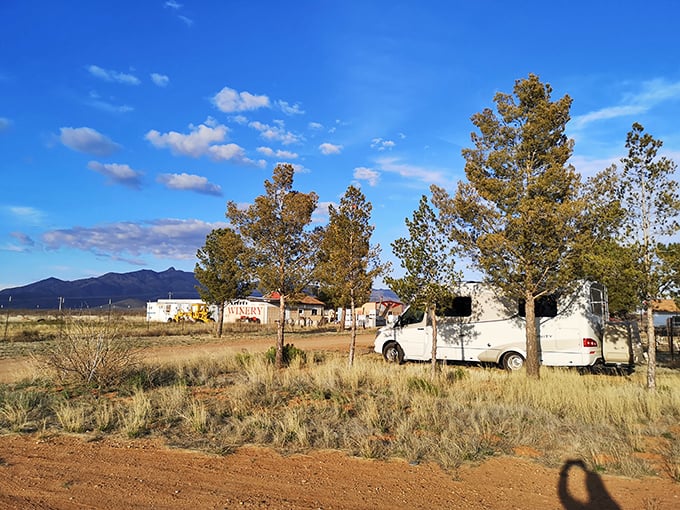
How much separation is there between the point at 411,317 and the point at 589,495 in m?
10.6

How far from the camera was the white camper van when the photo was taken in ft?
43.0

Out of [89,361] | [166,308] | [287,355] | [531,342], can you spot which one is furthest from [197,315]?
[531,342]

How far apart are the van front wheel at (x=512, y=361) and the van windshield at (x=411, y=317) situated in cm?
274

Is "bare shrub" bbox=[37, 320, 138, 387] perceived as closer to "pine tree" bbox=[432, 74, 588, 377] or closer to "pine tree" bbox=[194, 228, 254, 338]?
"pine tree" bbox=[432, 74, 588, 377]

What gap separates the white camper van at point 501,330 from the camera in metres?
13.1

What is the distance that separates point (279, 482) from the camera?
5.09 m

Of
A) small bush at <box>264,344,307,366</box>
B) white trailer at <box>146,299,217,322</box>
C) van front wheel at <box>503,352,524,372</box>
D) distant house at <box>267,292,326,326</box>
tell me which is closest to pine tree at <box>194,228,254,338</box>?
small bush at <box>264,344,307,366</box>

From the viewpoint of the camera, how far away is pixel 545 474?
5594mm

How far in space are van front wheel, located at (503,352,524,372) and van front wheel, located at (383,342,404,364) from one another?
317cm

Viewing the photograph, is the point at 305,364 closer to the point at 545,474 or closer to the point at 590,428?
the point at 590,428

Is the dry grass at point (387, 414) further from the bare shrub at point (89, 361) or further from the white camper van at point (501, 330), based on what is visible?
the white camper van at point (501, 330)

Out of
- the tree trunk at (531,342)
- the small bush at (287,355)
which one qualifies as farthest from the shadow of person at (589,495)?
the small bush at (287,355)

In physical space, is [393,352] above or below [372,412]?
above

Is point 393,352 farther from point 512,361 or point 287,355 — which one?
point 512,361
